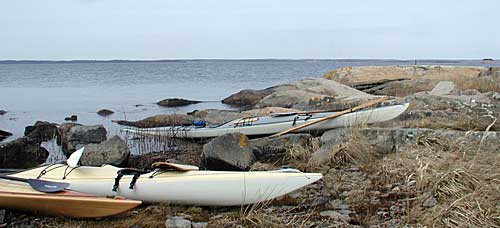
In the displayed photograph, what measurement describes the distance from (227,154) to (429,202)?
10.6 ft

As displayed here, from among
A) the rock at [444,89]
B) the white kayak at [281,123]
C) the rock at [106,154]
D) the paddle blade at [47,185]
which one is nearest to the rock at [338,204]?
the paddle blade at [47,185]

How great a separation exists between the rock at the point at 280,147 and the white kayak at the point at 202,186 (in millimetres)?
2373

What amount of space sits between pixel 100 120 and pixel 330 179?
43.0ft

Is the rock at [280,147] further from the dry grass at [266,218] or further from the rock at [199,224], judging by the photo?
the rock at [199,224]

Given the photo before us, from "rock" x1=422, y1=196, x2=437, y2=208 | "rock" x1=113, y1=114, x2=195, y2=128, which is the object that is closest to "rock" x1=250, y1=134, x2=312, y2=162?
"rock" x1=422, y1=196, x2=437, y2=208

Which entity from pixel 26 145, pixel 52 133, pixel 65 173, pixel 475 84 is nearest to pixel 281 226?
pixel 65 173

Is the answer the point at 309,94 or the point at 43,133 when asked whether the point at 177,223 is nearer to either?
the point at 43,133

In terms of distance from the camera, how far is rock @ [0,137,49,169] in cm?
958

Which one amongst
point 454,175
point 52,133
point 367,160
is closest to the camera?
point 454,175

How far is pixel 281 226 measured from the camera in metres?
4.59

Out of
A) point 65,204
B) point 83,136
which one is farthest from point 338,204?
point 83,136

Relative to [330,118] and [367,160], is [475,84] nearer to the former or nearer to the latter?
[330,118]

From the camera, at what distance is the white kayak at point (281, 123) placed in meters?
8.98

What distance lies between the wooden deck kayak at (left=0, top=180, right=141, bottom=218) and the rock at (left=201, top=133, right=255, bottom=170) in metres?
2.29
